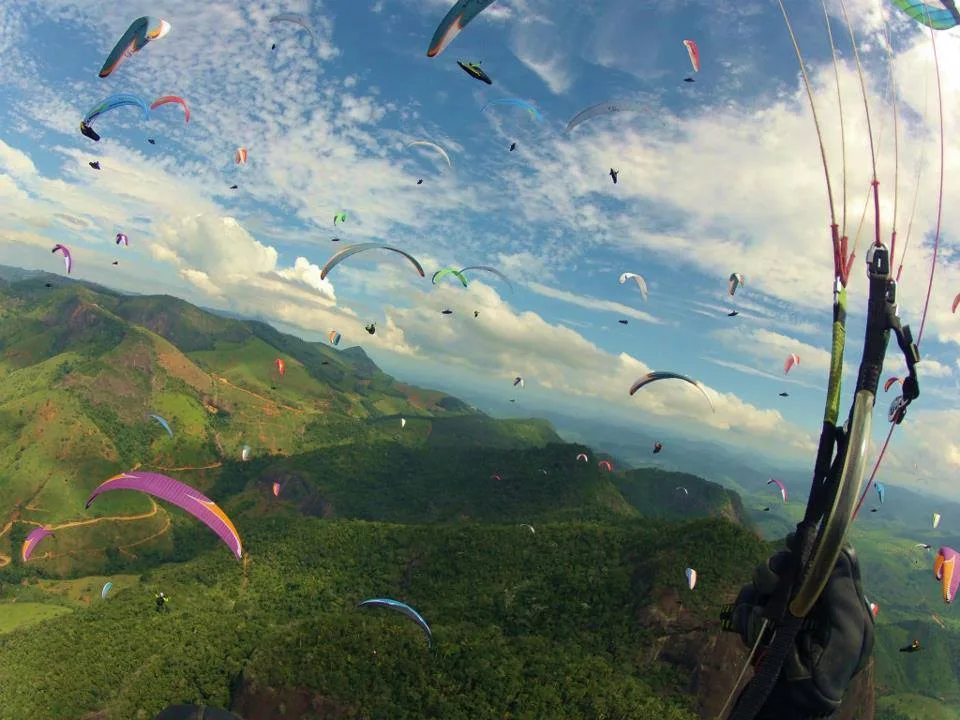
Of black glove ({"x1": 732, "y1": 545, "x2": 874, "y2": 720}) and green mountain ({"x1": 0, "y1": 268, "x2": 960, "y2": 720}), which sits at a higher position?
black glove ({"x1": 732, "y1": 545, "x2": 874, "y2": 720})

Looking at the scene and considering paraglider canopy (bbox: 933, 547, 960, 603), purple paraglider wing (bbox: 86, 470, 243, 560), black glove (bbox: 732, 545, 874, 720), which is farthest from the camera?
paraglider canopy (bbox: 933, 547, 960, 603)

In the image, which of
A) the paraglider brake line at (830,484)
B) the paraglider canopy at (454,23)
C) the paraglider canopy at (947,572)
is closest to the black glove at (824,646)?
the paraglider brake line at (830,484)

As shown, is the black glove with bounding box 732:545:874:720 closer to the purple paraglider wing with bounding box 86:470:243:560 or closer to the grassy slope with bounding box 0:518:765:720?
the purple paraglider wing with bounding box 86:470:243:560

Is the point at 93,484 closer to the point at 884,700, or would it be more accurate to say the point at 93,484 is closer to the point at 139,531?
the point at 139,531

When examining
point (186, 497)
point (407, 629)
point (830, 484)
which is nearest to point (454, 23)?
point (830, 484)

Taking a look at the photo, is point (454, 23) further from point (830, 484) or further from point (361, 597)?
point (361, 597)

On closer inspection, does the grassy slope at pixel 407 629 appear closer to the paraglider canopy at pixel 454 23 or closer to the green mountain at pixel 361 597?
the green mountain at pixel 361 597

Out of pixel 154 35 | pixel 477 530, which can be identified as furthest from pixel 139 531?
pixel 154 35

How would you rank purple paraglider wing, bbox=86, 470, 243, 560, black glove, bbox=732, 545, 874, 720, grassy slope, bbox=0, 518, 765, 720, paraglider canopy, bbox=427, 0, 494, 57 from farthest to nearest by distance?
grassy slope, bbox=0, 518, 765, 720, purple paraglider wing, bbox=86, 470, 243, 560, paraglider canopy, bbox=427, 0, 494, 57, black glove, bbox=732, 545, 874, 720

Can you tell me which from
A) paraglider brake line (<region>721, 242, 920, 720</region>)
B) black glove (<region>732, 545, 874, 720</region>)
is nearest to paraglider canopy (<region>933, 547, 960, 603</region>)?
black glove (<region>732, 545, 874, 720</region>)
